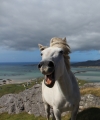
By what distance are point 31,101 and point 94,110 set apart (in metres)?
10.2

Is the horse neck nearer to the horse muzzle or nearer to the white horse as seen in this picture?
the white horse

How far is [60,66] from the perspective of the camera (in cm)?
668

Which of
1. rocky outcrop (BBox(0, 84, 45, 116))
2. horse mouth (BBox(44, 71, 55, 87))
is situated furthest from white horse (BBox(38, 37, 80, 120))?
rocky outcrop (BBox(0, 84, 45, 116))

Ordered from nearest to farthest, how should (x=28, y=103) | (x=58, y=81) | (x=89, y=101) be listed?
(x=58, y=81), (x=89, y=101), (x=28, y=103)

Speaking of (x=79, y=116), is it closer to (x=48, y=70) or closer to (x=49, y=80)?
(x=49, y=80)

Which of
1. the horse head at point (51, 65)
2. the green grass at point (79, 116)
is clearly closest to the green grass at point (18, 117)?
the green grass at point (79, 116)

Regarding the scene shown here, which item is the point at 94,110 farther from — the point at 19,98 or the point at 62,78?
the point at 19,98

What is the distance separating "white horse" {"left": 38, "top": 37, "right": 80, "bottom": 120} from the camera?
595 centimetres

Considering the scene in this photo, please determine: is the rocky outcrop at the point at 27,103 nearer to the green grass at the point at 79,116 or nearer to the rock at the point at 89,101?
the green grass at the point at 79,116

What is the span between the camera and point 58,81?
771 centimetres

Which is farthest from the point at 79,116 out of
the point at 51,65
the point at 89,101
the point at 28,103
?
the point at 51,65

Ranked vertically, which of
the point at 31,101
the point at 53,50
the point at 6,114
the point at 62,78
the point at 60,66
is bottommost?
the point at 6,114

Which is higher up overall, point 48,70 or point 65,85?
point 48,70

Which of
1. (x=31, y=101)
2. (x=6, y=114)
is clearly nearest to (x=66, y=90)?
(x=31, y=101)
